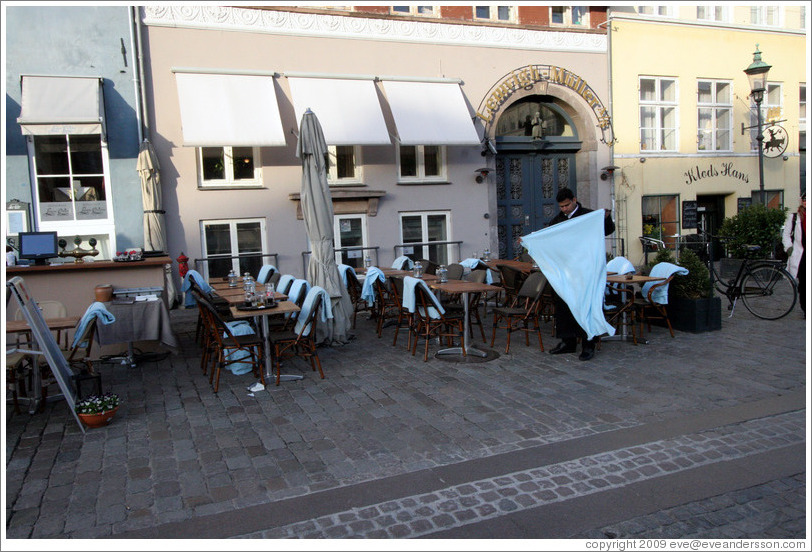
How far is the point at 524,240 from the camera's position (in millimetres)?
6805

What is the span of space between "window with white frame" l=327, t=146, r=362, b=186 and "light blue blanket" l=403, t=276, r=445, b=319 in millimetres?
6503

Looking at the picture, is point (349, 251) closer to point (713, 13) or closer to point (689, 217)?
point (689, 217)

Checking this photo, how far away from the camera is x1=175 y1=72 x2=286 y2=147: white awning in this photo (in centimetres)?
1111

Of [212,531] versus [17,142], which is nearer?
[212,531]

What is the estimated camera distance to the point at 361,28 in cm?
1269

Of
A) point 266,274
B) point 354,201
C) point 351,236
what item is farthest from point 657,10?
point 266,274

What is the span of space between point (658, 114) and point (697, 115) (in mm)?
1208

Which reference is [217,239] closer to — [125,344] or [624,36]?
[125,344]

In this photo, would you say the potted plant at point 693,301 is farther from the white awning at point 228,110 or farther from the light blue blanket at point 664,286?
the white awning at point 228,110

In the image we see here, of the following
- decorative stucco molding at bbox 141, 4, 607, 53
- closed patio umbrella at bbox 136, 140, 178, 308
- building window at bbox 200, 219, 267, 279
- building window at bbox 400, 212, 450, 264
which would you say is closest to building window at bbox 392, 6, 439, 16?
decorative stucco molding at bbox 141, 4, 607, 53

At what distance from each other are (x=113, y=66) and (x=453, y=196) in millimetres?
7245

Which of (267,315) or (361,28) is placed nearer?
(267,315)

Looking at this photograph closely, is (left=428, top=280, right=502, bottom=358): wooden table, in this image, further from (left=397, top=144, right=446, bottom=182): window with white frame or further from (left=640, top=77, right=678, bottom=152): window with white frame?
(left=640, top=77, right=678, bottom=152): window with white frame

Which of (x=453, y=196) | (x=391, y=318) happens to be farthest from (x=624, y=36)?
(x=391, y=318)
